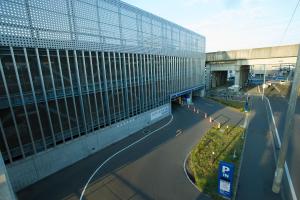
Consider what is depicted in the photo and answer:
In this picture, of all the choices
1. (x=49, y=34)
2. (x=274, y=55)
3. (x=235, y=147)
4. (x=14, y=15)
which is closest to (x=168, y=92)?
(x=235, y=147)

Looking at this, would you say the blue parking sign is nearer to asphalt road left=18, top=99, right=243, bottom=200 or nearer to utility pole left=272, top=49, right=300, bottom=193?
asphalt road left=18, top=99, right=243, bottom=200

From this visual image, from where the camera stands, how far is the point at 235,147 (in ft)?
49.8

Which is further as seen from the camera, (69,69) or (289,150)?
(289,150)

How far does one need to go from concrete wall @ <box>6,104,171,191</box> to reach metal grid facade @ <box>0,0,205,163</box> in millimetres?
527

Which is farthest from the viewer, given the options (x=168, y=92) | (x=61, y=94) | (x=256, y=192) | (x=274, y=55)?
(x=274, y=55)

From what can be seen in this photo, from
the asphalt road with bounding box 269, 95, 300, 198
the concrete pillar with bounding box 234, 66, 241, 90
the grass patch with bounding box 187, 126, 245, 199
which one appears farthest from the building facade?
the concrete pillar with bounding box 234, 66, 241, 90

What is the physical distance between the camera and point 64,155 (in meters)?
13.4

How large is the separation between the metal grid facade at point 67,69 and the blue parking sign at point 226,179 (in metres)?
11.7

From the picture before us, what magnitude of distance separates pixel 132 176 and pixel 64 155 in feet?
20.1

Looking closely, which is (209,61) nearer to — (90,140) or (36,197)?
(90,140)

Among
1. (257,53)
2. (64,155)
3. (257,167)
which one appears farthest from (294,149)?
(257,53)

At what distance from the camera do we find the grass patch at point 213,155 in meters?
10.8

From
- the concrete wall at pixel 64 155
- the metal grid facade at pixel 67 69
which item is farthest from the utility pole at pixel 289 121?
the metal grid facade at pixel 67 69

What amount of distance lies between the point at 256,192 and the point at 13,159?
631 inches
